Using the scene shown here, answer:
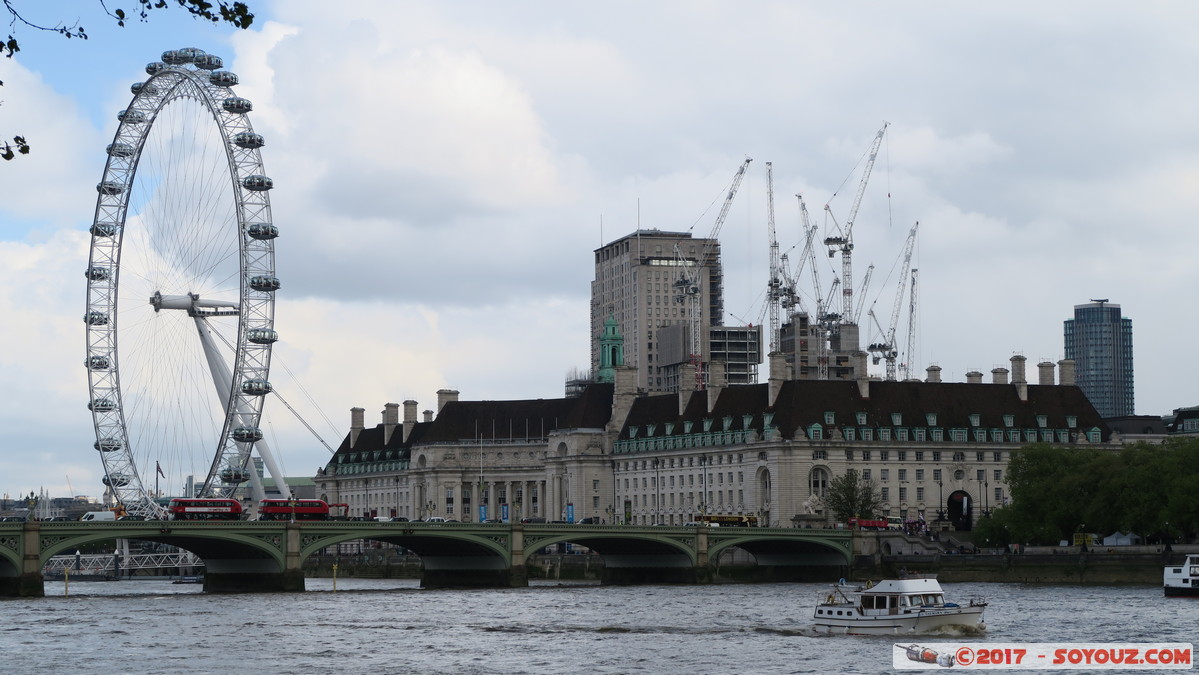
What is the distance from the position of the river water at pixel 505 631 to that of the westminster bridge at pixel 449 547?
3.37m

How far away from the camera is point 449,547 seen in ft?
445

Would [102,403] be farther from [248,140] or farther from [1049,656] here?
[1049,656]

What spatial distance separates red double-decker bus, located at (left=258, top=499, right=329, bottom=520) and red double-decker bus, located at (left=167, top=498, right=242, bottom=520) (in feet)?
16.1

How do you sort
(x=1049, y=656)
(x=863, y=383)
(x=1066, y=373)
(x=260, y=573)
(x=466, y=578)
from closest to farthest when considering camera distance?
(x=1049, y=656) < (x=260, y=573) < (x=466, y=578) < (x=863, y=383) < (x=1066, y=373)

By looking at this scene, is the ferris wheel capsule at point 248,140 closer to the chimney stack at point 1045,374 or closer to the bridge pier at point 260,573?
the bridge pier at point 260,573

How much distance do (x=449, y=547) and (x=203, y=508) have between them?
1704cm

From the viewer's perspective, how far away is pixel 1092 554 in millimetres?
128500

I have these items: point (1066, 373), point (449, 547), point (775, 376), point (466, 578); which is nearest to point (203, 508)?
point (449, 547)

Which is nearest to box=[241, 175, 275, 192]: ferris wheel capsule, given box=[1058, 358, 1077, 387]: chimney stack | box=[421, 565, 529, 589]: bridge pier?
box=[421, 565, 529, 589]: bridge pier

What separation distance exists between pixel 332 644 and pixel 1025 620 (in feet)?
104

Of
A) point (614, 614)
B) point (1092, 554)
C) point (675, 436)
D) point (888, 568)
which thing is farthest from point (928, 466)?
point (614, 614)

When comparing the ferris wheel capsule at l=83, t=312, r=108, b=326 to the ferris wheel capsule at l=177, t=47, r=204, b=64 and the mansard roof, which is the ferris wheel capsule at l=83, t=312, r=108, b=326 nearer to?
the ferris wheel capsule at l=177, t=47, r=204, b=64

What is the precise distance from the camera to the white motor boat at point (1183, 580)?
355 ft

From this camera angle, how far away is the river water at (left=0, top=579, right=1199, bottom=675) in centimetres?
7475
